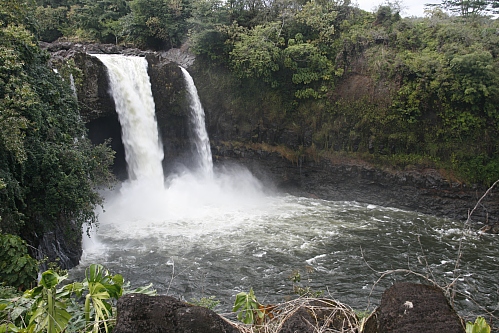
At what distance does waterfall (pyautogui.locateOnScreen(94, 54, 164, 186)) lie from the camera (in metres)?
14.3

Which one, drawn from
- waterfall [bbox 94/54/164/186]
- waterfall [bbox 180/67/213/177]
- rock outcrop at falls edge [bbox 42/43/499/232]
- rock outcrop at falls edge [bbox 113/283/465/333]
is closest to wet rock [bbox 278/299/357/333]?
rock outcrop at falls edge [bbox 113/283/465/333]

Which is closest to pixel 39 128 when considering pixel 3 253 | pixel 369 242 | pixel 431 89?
pixel 3 253

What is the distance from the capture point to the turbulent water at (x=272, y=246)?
8.63 metres

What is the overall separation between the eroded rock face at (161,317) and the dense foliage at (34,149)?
502 centimetres

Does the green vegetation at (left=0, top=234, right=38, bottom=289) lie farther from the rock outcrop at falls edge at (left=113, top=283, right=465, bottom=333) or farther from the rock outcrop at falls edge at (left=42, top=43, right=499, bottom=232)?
the rock outcrop at falls edge at (left=42, top=43, right=499, bottom=232)

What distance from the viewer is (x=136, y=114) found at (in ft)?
48.5

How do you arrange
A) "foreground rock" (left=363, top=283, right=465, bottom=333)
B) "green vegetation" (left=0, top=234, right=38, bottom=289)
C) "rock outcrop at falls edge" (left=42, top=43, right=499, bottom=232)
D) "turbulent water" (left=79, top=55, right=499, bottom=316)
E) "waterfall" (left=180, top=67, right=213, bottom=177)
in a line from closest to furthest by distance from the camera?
"foreground rock" (left=363, top=283, right=465, bottom=333)
"green vegetation" (left=0, top=234, right=38, bottom=289)
"turbulent water" (left=79, top=55, right=499, bottom=316)
"rock outcrop at falls edge" (left=42, top=43, right=499, bottom=232)
"waterfall" (left=180, top=67, right=213, bottom=177)

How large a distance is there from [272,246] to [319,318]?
7883mm

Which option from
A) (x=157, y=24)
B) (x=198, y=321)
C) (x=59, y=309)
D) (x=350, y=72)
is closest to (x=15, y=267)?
(x=59, y=309)

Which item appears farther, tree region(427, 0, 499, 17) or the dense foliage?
tree region(427, 0, 499, 17)

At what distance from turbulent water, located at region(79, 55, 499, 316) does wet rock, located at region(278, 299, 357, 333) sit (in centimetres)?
288

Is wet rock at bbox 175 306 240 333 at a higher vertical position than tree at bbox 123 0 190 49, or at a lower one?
lower

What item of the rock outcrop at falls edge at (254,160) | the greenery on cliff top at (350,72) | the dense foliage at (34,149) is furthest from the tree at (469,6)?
the dense foliage at (34,149)

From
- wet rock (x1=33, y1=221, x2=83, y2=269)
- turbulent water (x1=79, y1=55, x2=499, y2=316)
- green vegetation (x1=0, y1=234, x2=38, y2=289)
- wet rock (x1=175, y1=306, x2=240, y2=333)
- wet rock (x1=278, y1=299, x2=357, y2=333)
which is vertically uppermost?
wet rock (x1=175, y1=306, x2=240, y2=333)
